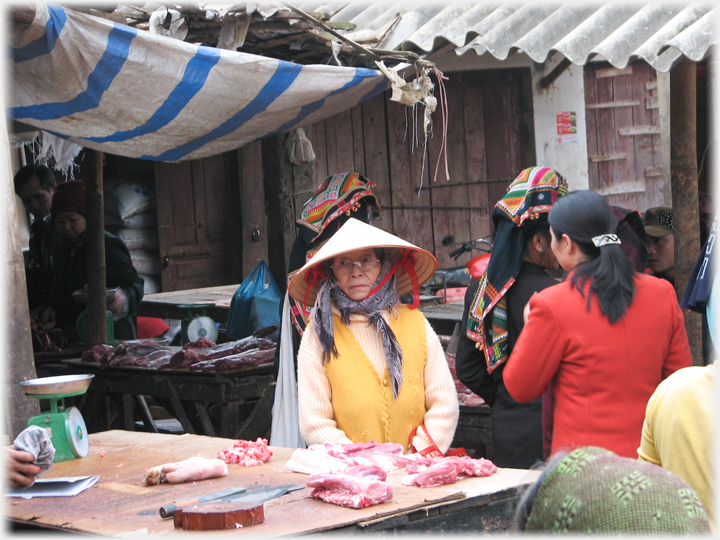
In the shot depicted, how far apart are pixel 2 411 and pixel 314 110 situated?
258 cm

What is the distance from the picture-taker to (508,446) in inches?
130

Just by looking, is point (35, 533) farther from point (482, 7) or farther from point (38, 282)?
point (38, 282)

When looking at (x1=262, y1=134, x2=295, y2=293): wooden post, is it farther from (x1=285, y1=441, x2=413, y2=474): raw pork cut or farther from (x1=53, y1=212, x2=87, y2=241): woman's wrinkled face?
(x1=285, y1=441, x2=413, y2=474): raw pork cut

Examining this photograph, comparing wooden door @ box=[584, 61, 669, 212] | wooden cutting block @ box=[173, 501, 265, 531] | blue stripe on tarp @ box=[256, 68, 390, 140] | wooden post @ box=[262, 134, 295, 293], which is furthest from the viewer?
wooden door @ box=[584, 61, 669, 212]

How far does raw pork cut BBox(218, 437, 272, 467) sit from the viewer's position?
9.96ft

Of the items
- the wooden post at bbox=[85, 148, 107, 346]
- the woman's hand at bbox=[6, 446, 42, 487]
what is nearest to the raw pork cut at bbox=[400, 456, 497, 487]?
the woman's hand at bbox=[6, 446, 42, 487]

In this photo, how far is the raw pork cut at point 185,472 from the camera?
2.80m

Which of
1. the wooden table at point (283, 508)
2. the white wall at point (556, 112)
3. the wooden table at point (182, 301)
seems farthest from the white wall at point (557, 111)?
the wooden table at point (283, 508)

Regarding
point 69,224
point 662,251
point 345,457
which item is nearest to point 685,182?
point 662,251

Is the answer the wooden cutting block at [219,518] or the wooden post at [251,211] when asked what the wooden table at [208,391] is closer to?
the wooden cutting block at [219,518]

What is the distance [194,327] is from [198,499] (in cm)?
383

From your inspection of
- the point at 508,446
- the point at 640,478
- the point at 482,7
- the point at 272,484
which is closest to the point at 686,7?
the point at 482,7

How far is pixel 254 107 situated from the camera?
428 centimetres

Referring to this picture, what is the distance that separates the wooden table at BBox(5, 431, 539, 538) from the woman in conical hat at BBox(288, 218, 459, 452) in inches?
15.2
